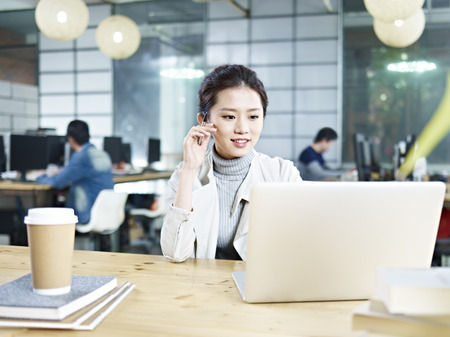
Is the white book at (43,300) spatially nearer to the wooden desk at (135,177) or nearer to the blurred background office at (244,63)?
the wooden desk at (135,177)

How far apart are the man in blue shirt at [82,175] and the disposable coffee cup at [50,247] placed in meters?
3.00

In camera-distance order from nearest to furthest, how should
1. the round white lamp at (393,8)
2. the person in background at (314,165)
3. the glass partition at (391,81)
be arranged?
the round white lamp at (393,8) < the person in background at (314,165) < the glass partition at (391,81)

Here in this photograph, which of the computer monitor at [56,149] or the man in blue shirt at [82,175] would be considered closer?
the man in blue shirt at [82,175]

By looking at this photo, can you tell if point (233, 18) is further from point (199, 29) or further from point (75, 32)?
point (75, 32)

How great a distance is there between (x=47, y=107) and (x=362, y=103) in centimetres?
472

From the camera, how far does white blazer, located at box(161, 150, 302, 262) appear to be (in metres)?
1.40

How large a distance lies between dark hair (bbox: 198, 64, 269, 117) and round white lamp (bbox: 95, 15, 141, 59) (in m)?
3.24

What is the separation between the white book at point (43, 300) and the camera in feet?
2.60

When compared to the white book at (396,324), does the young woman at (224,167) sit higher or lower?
higher

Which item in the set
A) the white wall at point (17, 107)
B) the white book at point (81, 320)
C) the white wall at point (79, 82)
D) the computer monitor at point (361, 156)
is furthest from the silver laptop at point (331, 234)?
the white wall at point (17, 107)

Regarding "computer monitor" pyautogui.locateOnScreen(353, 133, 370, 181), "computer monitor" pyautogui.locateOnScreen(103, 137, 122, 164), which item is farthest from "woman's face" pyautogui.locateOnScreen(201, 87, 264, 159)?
"computer monitor" pyautogui.locateOnScreen(103, 137, 122, 164)

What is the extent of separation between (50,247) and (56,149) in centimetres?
428

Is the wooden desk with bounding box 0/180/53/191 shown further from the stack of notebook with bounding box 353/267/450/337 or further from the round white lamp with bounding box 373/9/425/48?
the stack of notebook with bounding box 353/267/450/337

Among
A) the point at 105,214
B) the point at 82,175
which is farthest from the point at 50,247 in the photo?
the point at 82,175
